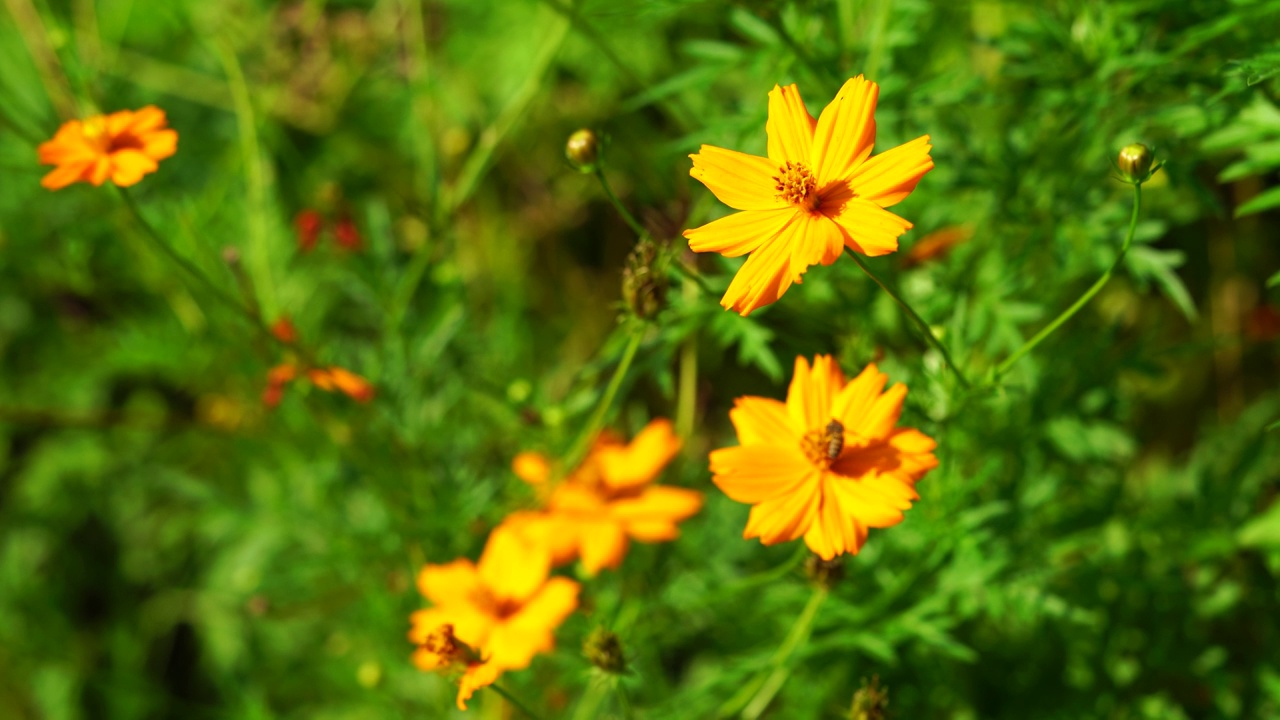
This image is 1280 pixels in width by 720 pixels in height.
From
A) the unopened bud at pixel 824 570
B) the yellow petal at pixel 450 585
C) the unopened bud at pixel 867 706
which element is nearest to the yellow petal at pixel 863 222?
the unopened bud at pixel 824 570

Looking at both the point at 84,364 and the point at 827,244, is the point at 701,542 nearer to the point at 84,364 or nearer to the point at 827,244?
the point at 827,244

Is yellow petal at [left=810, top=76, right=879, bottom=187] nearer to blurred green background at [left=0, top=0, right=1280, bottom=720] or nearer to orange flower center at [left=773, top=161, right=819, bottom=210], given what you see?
orange flower center at [left=773, top=161, right=819, bottom=210]

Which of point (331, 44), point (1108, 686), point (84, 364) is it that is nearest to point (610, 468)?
point (1108, 686)

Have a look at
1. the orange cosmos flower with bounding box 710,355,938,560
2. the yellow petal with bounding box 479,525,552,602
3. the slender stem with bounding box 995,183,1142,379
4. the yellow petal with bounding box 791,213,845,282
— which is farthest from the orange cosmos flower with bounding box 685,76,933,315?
the yellow petal with bounding box 479,525,552,602

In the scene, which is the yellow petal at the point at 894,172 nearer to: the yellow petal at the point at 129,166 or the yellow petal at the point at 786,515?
the yellow petal at the point at 786,515

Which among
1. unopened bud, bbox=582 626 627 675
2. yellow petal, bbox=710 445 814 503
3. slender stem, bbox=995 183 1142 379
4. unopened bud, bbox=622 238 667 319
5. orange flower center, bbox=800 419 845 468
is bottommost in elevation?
unopened bud, bbox=582 626 627 675

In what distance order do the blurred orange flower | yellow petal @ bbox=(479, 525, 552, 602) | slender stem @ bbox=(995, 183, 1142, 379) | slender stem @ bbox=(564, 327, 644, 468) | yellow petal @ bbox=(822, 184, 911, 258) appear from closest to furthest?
yellow petal @ bbox=(822, 184, 911, 258)
slender stem @ bbox=(995, 183, 1142, 379)
the blurred orange flower
slender stem @ bbox=(564, 327, 644, 468)
yellow petal @ bbox=(479, 525, 552, 602)
